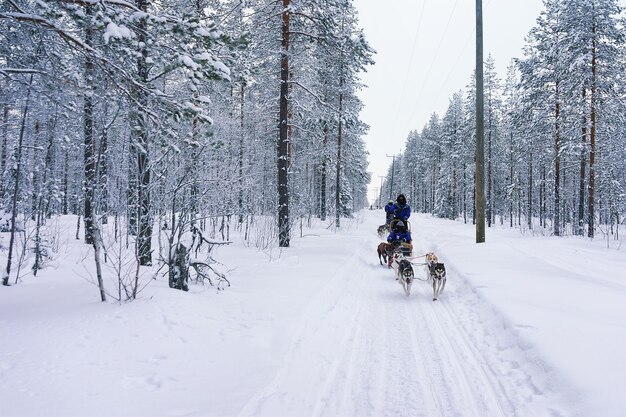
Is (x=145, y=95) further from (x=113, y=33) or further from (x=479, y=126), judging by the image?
(x=479, y=126)

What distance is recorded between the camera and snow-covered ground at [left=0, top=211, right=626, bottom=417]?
128 inches

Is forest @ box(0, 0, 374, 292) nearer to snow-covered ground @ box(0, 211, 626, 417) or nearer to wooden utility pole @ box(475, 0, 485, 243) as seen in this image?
snow-covered ground @ box(0, 211, 626, 417)

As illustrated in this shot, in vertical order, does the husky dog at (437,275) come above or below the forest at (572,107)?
below

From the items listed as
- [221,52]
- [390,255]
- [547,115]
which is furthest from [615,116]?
[221,52]

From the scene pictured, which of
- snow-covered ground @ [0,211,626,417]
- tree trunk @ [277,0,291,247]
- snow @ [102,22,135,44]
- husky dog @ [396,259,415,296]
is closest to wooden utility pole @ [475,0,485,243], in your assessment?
snow-covered ground @ [0,211,626,417]

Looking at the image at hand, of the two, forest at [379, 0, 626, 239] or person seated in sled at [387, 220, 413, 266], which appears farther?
forest at [379, 0, 626, 239]

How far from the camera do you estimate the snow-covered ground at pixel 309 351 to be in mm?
3244

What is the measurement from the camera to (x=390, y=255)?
425 inches

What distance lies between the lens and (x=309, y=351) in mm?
4645

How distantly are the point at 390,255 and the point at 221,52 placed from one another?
7.31 m

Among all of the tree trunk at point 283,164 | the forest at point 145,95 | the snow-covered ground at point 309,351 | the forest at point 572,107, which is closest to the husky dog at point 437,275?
the snow-covered ground at point 309,351

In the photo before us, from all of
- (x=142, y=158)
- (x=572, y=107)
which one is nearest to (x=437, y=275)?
(x=142, y=158)

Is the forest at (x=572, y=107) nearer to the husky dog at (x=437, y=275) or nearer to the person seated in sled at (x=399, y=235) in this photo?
the person seated in sled at (x=399, y=235)

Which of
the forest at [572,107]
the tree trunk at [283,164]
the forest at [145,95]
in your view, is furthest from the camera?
the forest at [572,107]
